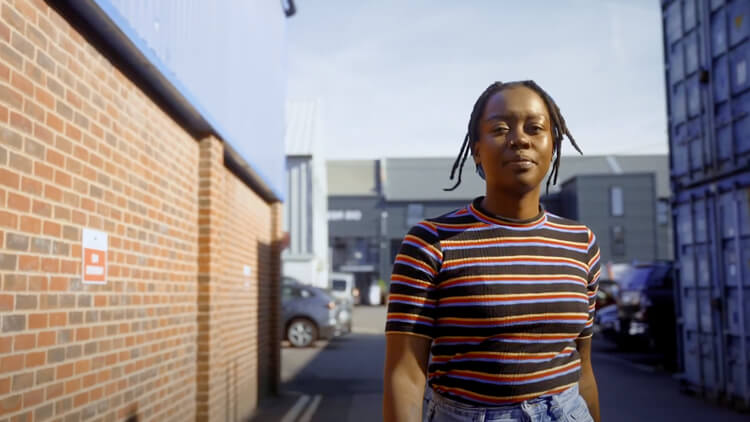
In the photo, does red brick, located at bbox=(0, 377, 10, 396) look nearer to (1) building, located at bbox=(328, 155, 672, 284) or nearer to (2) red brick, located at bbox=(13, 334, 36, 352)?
(2) red brick, located at bbox=(13, 334, 36, 352)

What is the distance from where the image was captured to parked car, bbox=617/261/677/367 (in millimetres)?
14156

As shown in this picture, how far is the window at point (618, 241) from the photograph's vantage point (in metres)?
49.2

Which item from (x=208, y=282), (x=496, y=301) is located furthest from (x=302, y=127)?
(x=496, y=301)

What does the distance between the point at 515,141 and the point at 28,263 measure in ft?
6.87

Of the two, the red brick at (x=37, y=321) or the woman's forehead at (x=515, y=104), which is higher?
the woman's forehead at (x=515, y=104)

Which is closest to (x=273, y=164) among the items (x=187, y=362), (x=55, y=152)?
(x=187, y=362)

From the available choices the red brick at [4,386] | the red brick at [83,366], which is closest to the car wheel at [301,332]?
the red brick at [83,366]

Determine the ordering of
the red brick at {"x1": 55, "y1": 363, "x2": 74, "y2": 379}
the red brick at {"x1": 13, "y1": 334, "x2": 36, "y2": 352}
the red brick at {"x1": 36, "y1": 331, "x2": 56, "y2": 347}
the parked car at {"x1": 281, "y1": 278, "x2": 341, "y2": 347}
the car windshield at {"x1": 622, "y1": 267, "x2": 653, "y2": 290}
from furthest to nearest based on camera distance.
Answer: the parked car at {"x1": 281, "y1": 278, "x2": 341, "y2": 347} → the car windshield at {"x1": 622, "y1": 267, "x2": 653, "y2": 290} → the red brick at {"x1": 55, "y1": 363, "x2": 74, "y2": 379} → the red brick at {"x1": 36, "y1": 331, "x2": 56, "y2": 347} → the red brick at {"x1": 13, "y1": 334, "x2": 36, "y2": 352}

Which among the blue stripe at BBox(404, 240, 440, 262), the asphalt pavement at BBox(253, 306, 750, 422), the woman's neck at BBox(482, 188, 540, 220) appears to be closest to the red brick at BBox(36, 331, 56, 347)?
the blue stripe at BBox(404, 240, 440, 262)

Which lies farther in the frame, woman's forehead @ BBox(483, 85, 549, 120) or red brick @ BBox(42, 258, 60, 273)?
red brick @ BBox(42, 258, 60, 273)

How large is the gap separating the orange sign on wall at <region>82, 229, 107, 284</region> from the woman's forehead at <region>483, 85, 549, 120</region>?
7.68 ft

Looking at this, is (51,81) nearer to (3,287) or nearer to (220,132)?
(3,287)

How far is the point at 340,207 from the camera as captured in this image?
55.7 meters

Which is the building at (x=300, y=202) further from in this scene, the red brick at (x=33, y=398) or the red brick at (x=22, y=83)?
the red brick at (x=22, y=83)
